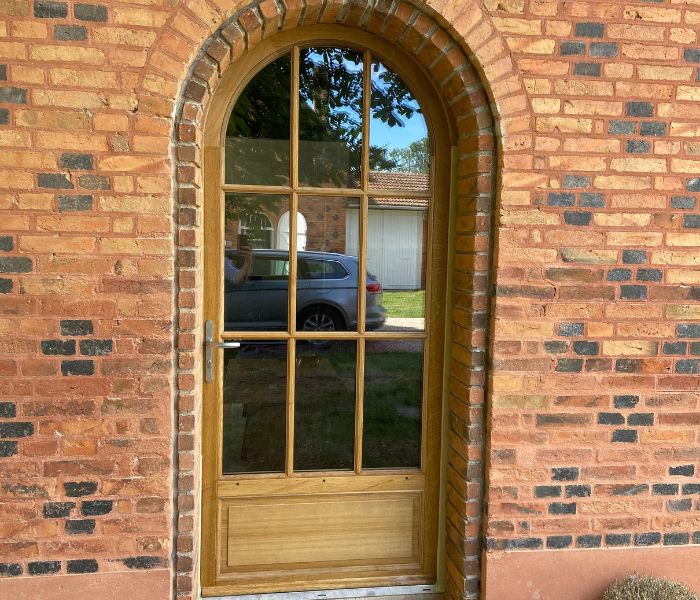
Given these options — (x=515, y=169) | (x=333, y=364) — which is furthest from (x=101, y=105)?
(x=515, y=169)

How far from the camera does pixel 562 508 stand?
2.63m

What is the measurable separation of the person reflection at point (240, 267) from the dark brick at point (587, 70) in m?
1.59

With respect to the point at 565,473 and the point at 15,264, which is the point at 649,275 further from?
the point at 15,264

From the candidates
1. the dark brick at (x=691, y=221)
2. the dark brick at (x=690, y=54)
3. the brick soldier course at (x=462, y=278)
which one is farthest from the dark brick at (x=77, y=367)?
the dark brick at (x=690, y=54)

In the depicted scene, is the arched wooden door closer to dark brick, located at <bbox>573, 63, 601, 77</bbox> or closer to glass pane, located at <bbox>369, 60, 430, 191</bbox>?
glass pane, located at <bbox>369, 60, 430, 191</bbox>

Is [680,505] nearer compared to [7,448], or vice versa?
[7,448]

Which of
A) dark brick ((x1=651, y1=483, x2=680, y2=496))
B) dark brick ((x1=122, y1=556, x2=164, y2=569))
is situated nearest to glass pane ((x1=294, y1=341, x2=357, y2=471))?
dark brick ((x1=122, y1=556, x2=164, y2=569))

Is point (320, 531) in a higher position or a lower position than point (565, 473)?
lower

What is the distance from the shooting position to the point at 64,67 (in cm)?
222

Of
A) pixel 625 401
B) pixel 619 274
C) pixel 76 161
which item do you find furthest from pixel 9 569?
pixel 619 274

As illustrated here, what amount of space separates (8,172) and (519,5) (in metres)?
2.11

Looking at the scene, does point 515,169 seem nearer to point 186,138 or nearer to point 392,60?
point 392,60

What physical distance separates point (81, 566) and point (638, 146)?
2.88 meters

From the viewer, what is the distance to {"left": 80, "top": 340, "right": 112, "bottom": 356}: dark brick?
2.31 m
